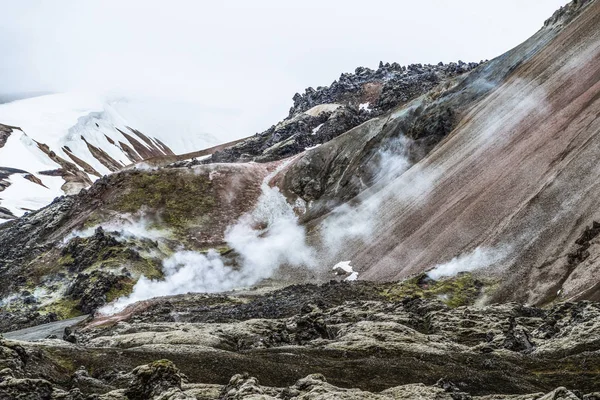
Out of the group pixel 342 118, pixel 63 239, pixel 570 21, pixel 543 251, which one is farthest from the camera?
pixel 342 118

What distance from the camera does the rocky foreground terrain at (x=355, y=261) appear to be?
31453 mm

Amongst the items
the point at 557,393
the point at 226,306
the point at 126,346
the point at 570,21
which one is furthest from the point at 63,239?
the point at 570,21

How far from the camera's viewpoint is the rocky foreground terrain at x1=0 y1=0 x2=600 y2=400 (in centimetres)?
3145

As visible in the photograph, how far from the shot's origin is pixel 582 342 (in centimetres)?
3509

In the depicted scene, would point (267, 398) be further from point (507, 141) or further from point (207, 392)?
point (507, 141)

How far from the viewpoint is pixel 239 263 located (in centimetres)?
9369

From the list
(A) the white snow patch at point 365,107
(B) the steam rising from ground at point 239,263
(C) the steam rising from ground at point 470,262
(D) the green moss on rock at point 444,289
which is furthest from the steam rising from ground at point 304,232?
(A) the white snow patch at point 365,107

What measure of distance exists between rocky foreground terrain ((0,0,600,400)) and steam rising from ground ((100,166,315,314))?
420mm

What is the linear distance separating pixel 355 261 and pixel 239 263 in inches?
800

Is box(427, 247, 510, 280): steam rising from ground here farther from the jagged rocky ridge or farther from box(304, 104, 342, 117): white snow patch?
box(304, 104, 342, 117): white snow patch

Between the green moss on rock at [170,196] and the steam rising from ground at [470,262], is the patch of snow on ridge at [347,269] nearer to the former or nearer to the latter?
the steam rising from ground at [470,262]

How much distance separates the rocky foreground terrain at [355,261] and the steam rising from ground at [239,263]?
16.5 inches

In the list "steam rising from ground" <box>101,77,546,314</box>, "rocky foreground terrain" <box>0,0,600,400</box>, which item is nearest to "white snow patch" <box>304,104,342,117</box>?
"rocky foreground terrain" <box>0,0,600,400</box>

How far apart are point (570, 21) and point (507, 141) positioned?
1784 inches
